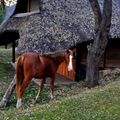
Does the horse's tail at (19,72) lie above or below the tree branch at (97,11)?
below

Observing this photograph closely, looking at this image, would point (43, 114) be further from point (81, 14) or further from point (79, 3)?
point (79, 3)

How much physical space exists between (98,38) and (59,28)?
6.99 ft

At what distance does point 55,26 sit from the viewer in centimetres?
816

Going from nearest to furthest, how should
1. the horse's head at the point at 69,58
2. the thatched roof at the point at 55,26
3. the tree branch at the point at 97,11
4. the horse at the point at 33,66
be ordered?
the horse at the point at 33,66 < the horse's head at the point at 69,58 < the tree branch at the point at 97,11 < the thatched roof at the point at 55,26

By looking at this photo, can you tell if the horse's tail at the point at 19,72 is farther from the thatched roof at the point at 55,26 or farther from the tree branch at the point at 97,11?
the tree branch at the point at 97,11

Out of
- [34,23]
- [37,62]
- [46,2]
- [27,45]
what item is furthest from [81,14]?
[37,62]

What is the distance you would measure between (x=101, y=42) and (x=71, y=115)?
3993 mm

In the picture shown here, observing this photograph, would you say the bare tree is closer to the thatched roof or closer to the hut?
the hut

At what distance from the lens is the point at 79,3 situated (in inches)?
400

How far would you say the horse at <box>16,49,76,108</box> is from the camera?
4867 millimetres

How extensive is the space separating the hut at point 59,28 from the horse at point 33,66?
1079mm

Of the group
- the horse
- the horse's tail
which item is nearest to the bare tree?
the horse

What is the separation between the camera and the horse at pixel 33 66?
487 centimetres

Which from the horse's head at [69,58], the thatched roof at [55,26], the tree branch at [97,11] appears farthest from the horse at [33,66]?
the tree branch at [97,11]
